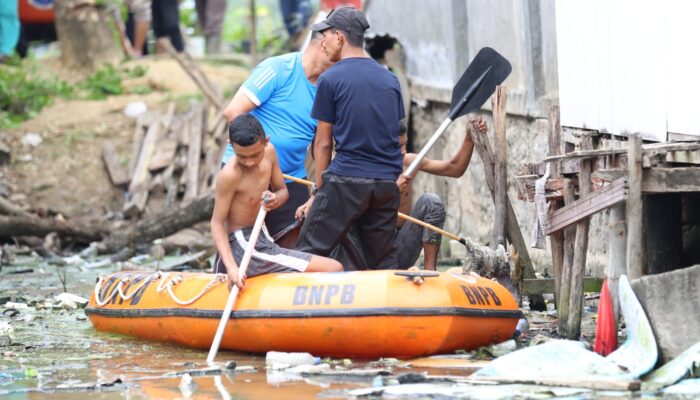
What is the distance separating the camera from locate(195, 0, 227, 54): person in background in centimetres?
1945

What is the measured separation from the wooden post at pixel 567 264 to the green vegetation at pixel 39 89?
10060 millimetres

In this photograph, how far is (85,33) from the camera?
17.6 meters

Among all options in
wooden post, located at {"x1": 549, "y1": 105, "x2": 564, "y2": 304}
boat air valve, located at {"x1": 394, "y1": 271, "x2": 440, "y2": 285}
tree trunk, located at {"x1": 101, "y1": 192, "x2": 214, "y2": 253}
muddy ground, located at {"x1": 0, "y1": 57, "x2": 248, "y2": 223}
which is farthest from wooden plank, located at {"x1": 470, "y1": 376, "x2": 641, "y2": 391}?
muddy ground, located at {"x1": 0, "y1": 57, "x2": 248, "y2": 223}

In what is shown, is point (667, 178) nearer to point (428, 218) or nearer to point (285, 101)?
point (428, 218)

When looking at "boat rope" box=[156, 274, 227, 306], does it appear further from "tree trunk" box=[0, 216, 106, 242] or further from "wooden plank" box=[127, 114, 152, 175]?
"wooden plank" box=[127, 114, 152, 175]

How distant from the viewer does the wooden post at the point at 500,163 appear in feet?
26.9

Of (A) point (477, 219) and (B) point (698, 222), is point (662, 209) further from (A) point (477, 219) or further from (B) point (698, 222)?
(A) point (477, 219)

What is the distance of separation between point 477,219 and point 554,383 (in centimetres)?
604

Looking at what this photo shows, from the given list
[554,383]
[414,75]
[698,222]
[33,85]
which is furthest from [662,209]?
[33,85]

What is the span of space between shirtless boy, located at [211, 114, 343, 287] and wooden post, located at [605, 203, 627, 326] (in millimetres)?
1610

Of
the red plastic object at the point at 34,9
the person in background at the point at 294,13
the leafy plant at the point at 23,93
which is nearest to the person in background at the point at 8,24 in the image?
the leafy plant at the point at 23,93

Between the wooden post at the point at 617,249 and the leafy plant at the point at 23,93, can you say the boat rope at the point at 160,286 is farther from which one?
the leafy plant at the point at 23,93

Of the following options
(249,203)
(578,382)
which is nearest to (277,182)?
(249,203)

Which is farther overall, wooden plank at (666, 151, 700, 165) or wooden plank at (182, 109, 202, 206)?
wooden plank at (182, 109, 202, 206)
